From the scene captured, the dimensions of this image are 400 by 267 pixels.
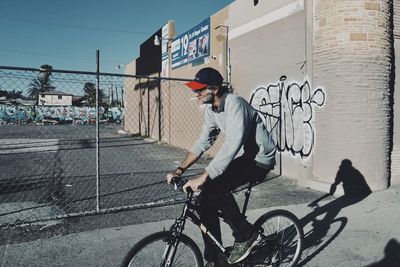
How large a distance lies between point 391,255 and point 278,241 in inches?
57.3

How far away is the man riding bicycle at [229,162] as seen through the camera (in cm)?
279

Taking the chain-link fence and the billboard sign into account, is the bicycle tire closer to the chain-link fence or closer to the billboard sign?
the chain-link fence

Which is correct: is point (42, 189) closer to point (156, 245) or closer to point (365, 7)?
point (156, 245)

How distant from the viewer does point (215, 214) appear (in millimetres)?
3004

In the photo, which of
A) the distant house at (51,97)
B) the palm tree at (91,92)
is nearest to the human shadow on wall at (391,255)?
the palm tree at (91,92)

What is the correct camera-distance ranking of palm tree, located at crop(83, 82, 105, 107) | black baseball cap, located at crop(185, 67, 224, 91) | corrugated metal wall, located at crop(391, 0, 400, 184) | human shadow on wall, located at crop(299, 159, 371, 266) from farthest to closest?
1. corrugated metal wall, located at crop(391, 0, 400, 184)
2. palm tree, located at crop(83, 82, 105, 107)
3. human shadow on wall, located at crop(299, 159, 371, 266)
4. black baseball cap, located at crop(185, 67, 224, 91)

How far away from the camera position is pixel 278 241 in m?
3.42

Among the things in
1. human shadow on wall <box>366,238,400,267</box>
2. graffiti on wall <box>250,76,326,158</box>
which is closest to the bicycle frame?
human shadow on wall <box>366,238,400,267</box>

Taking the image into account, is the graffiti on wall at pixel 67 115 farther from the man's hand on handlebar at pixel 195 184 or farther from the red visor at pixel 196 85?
the man's hand on handlebar at pixel 195 184

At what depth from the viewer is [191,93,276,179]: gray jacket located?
279 centimetres

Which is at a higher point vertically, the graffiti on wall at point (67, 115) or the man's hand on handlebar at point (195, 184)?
the graffiti on wall at point (67, 115)

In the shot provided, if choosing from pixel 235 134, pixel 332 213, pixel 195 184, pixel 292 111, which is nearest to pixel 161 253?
pixel 195 184

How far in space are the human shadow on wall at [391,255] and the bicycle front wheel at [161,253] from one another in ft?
6.64

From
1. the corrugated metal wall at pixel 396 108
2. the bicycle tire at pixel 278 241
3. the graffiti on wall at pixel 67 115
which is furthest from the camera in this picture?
the graffiti on wall at pixel 67 115
